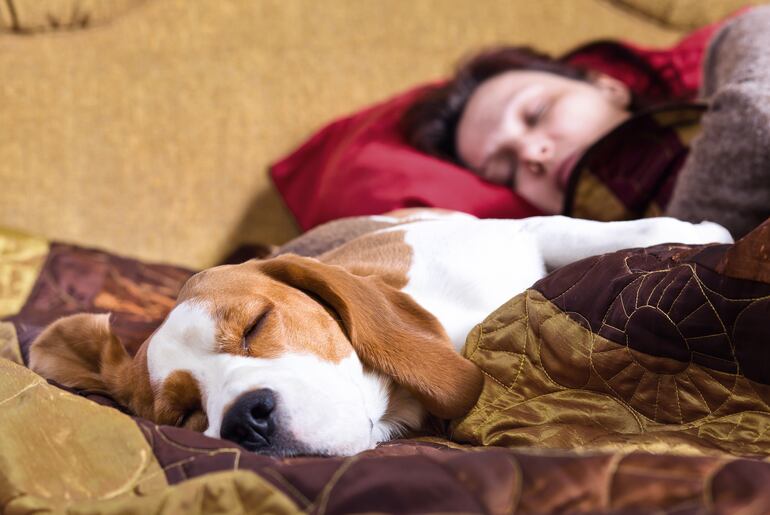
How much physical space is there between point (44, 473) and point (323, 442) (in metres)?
0.33

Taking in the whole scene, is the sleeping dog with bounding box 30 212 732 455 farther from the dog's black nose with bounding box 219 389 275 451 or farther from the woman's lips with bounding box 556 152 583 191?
the woman's lips with bounding box 556 152 583 191

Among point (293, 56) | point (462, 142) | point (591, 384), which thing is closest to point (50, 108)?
point (293, 56)

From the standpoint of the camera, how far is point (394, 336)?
1.20 meters

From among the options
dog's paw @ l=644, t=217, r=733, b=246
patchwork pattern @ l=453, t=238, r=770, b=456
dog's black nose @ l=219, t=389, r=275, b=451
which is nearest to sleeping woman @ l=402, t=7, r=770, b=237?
dog's paw @ l=644, t=217, r=733, b=246

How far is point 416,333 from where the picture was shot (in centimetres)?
123

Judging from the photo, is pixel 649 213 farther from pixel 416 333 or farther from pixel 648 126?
pixel 416 333

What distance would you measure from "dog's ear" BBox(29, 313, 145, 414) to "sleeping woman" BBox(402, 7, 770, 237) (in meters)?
1.08

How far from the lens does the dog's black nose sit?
100 centimetres

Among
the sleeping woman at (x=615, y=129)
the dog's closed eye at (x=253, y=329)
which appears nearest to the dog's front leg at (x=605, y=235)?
the sleeping woman at (x=615, y=129)

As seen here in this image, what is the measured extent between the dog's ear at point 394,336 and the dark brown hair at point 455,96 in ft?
3.50

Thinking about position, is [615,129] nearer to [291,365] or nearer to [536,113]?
[536,113]

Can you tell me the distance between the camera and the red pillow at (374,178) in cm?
205

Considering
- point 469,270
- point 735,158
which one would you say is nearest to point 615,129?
point 735,158

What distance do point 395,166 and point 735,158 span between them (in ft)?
2.88
